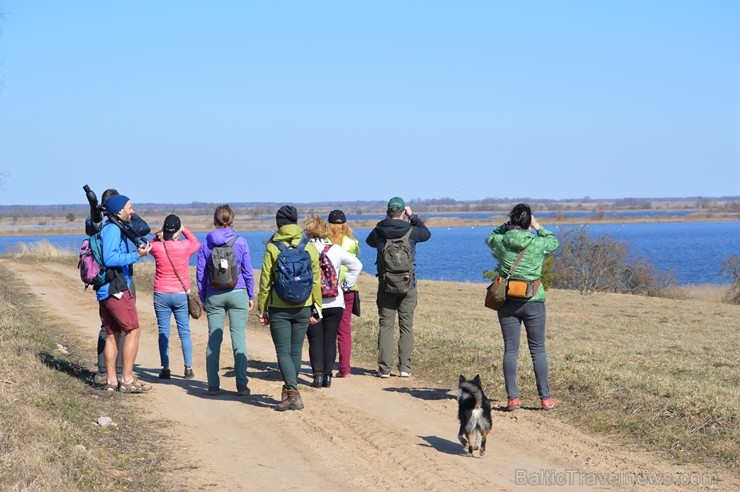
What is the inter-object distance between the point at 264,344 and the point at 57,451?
7882 mm

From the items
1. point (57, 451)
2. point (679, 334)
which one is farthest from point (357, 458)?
point (679, 334)

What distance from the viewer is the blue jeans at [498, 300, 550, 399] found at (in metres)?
8.72

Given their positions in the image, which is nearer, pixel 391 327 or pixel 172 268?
pixel 172 268

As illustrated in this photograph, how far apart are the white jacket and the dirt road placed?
3.22 ft

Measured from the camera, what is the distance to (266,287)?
29.6 ft

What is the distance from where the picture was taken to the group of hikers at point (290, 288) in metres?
8.82

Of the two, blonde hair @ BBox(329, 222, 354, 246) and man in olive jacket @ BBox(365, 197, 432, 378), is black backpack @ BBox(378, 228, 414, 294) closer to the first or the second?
man in olive jacket @ BBox(365, 197, 432, 378)

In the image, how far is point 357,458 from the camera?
722cm

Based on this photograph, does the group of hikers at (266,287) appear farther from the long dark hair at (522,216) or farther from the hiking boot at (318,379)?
the long dark hair at (522,216)

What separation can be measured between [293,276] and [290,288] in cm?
12

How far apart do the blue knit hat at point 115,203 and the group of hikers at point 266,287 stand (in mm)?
10

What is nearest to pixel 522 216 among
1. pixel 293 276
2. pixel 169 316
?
pixel 293 276

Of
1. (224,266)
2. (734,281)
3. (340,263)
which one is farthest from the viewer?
(734,281)

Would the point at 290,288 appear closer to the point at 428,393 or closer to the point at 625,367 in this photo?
the point at 428,393
